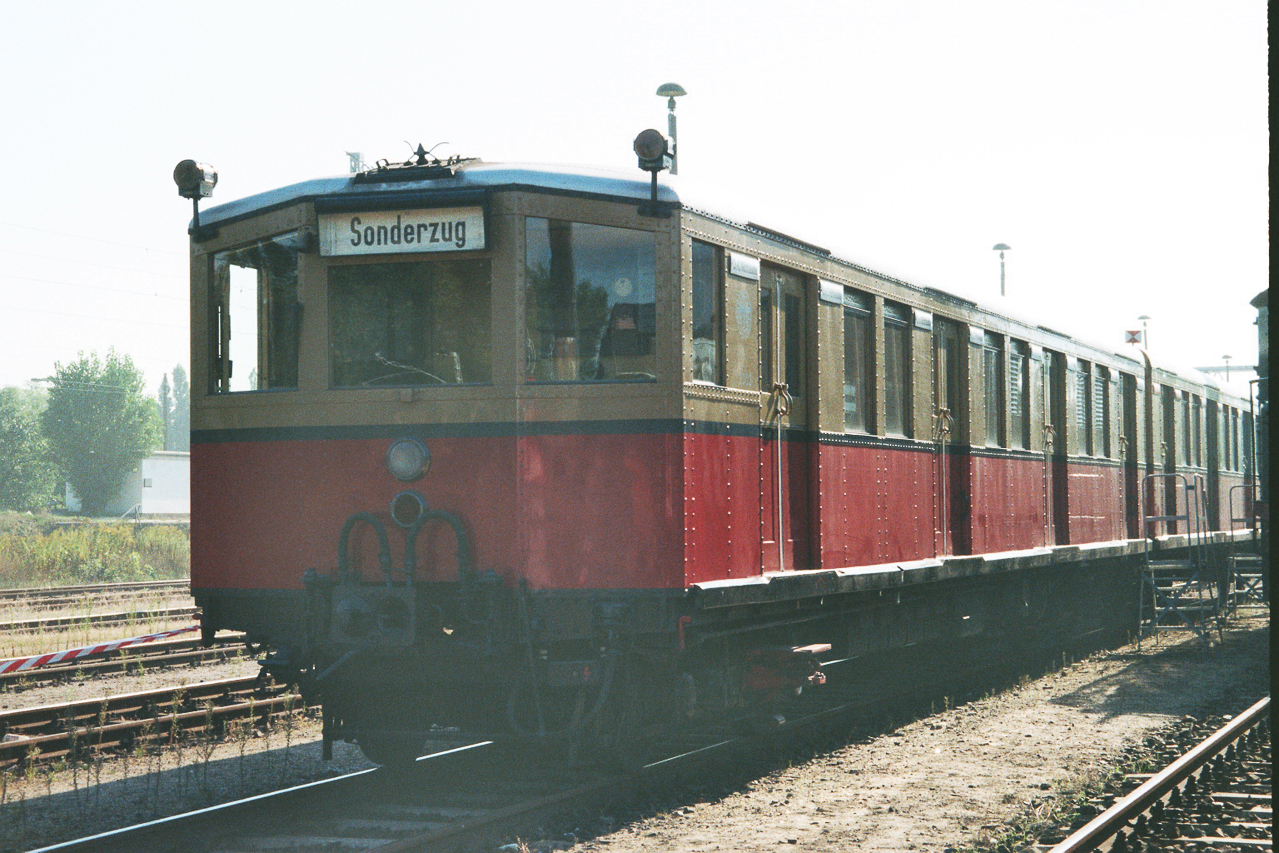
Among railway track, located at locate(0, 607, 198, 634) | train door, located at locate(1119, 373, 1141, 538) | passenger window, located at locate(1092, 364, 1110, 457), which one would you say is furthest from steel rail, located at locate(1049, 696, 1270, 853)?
→ railway track, located at locate(0, 607, 198, 634)

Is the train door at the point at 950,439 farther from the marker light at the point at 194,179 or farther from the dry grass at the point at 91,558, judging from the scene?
the dry grass at the point at 91,558

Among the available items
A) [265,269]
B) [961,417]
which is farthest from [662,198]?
[961,417]

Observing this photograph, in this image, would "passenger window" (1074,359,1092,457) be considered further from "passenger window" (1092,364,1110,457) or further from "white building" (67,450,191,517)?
"white building" (67,450,191,517)

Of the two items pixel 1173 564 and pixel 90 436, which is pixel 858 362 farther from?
pixel 90 436


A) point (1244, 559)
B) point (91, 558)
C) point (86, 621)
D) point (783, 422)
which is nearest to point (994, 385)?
point (783, 422)

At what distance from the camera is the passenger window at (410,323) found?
7.50 metres

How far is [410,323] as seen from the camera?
7.61 metres

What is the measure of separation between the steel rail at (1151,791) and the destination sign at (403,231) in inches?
168

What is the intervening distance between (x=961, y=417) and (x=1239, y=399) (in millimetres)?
14211

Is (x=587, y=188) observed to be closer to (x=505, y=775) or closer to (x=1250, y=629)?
(x=505, y=775)

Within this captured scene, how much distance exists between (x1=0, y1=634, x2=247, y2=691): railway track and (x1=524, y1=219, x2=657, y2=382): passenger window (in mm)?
5642

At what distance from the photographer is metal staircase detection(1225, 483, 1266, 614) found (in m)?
19.9

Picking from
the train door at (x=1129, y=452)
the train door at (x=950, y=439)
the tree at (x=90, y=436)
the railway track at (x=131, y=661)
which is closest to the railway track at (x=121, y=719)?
the railway track at (x=131, y=661)

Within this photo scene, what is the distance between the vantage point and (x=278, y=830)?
6.98 meters
